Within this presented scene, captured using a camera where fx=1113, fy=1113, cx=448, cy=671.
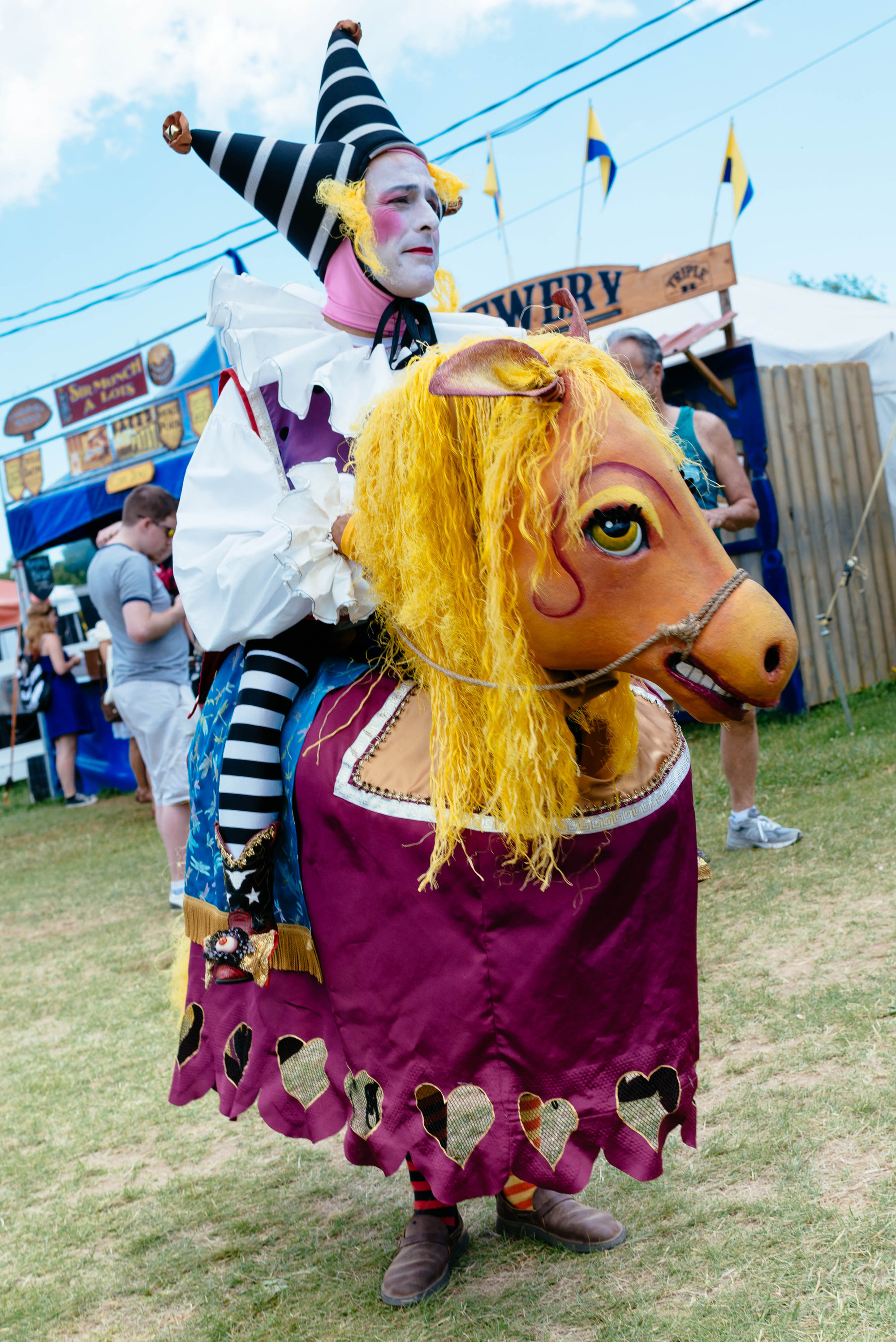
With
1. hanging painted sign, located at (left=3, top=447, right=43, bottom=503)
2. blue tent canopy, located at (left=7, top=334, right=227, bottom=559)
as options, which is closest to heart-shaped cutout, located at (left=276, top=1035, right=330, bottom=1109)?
blue tent canopy, located at (left=7, top=334, right=227, bottom=559)

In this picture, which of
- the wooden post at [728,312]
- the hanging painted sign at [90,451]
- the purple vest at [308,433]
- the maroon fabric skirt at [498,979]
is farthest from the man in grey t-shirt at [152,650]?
the hanging painted sign at [90,451]

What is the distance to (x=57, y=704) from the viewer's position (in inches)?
417

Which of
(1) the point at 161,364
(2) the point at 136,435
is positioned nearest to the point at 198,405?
(2) the point at 136,435

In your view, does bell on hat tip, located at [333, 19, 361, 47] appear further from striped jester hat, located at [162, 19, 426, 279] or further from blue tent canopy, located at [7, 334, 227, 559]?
blue tent canopy, located at [7, 334, 227, 559]

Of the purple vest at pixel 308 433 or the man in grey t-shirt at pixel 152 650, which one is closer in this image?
the purple vest at pixel 308 433

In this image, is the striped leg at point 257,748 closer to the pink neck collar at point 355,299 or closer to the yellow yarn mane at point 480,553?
the yellow yarn mane at point 480,553

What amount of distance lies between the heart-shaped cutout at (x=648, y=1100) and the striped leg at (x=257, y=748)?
0.71m

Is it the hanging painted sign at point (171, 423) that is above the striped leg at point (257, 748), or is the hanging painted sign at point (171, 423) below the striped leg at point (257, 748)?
above

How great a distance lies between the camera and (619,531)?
4.74ft

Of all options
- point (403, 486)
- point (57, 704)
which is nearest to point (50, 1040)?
point (403, 486)

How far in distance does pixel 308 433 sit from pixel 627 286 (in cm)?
588

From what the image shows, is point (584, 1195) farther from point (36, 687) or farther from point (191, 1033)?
point (36, 687)

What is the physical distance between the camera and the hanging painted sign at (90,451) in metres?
10.3

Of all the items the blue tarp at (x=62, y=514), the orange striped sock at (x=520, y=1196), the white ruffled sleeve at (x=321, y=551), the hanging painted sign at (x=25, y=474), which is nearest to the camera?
the white ruffled sleeve at (x=321, y=551)
